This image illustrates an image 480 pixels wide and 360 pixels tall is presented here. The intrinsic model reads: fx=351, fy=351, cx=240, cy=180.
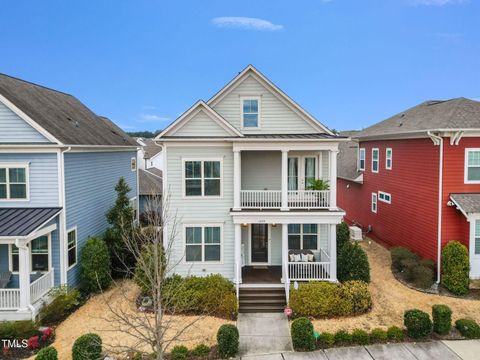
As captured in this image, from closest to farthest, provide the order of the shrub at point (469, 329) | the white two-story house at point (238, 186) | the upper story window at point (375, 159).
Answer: the shrub at point (469, 329) → the white two-story house at point (238, 186) → the upper story window at point (375, 159)

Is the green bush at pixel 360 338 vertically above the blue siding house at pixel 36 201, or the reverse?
the blue siding house at pixel 36 201

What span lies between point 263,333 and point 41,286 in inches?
343

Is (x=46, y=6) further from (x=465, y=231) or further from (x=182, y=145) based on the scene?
(x=465, y=231)

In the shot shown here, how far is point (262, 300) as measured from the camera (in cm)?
1441

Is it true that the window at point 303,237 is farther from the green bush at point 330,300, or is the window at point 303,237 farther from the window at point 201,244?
the window at point 201,244

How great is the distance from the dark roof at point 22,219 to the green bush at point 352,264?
12.3 metres

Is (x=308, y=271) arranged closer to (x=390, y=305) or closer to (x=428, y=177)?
(x=390, y=305)

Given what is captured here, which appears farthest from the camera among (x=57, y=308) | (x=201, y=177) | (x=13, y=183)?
(x=201, y=177)

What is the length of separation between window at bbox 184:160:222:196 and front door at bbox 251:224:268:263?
3.25 meters

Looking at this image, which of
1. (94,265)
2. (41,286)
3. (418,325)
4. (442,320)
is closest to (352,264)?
(418,325)

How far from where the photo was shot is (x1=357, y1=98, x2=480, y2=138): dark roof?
50.6ft

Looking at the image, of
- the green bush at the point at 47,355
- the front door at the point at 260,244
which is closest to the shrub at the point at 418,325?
the front door at the point at 260,244

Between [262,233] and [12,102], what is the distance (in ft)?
40.0

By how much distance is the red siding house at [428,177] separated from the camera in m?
15.3
